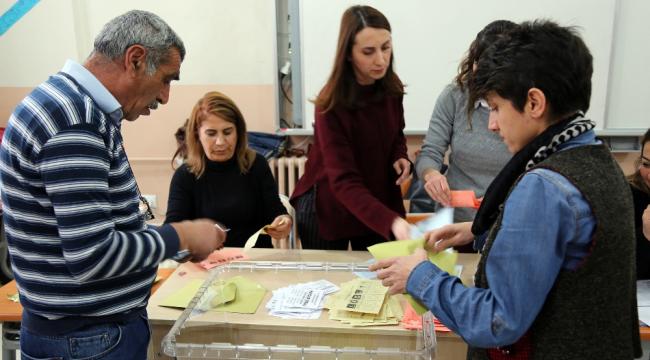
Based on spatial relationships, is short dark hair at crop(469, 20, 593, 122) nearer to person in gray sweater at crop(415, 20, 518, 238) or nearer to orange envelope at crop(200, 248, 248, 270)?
person in gray sweater at crop(415, 20, 518, 238)

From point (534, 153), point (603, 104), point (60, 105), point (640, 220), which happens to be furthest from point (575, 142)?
point (603, 104)

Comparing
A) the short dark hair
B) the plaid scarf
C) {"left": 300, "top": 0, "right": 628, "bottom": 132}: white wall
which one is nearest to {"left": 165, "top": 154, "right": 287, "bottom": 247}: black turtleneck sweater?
{"left": 300, "top": 0, "right": 628, "bottom": 132}: white wall

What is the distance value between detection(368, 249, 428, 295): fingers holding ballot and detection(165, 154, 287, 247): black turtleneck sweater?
1.32 m

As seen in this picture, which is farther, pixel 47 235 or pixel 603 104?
pixel 603 104

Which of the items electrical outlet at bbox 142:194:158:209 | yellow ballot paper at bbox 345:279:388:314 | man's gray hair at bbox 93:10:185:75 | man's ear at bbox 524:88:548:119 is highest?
man's gray hair at bbox 93:10:185:75

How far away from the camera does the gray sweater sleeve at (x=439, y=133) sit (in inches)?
A: 80.0

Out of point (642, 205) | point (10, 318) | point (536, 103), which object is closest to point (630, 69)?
point (642, 205)

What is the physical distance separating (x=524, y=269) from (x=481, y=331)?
14cm

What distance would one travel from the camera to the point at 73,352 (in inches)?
45.0

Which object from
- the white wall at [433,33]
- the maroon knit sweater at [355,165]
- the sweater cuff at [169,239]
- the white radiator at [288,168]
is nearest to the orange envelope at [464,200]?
the maroon knit sweater at [355,165]

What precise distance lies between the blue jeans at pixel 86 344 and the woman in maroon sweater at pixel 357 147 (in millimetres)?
807

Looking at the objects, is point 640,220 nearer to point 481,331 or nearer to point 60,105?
point 481,331

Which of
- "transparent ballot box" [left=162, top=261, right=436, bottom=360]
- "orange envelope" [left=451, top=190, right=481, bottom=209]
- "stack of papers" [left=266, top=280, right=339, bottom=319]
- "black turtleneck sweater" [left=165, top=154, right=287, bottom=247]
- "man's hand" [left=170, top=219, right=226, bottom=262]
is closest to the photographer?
"man's hand" [left=170, top=219, right=226, bottom=262]

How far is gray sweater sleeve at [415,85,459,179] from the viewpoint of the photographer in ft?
6.66
